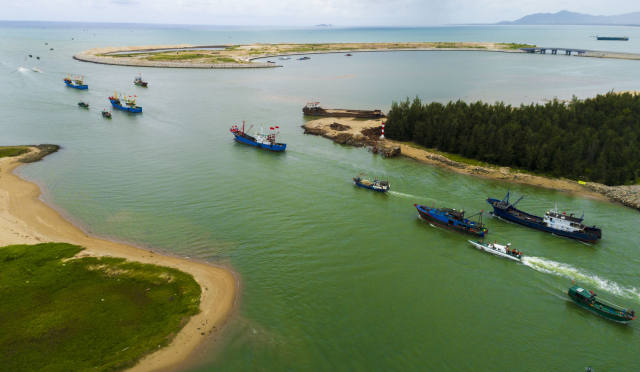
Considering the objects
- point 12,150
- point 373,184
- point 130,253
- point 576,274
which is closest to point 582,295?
point 576,274

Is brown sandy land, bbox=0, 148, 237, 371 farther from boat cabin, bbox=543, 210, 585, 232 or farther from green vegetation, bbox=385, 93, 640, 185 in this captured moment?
Answer: green vegetation, bbox=385, 93, 640, 185

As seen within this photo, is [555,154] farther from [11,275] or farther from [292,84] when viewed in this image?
[292,84]

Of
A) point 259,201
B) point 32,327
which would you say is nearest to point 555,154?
point 259,201

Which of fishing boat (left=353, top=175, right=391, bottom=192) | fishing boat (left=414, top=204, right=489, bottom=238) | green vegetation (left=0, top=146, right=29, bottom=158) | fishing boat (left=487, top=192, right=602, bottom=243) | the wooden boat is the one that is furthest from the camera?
the wooden boat

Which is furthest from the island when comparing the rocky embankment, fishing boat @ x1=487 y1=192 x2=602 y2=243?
fishing boat @ x1=487 y1=192 x2=602 y2=243

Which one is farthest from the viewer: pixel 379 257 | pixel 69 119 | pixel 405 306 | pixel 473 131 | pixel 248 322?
pixel 69 119

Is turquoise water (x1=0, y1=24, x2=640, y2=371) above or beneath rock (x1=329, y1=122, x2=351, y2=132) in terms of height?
beneath
